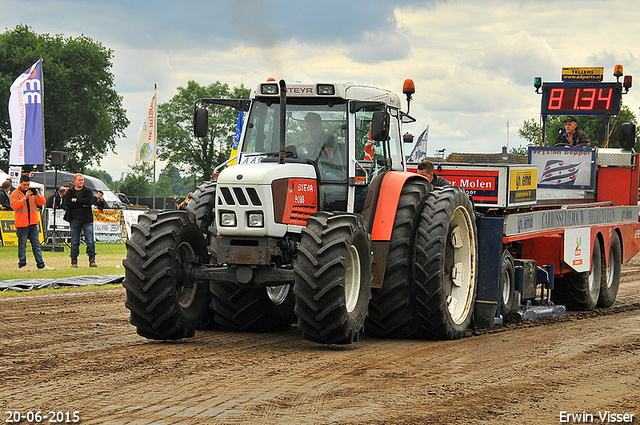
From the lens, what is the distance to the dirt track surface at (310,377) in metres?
5.32

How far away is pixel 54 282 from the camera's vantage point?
1425cm

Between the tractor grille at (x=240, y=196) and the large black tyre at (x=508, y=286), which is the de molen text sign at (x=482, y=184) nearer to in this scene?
the large black tyre at (x=508, y=286)

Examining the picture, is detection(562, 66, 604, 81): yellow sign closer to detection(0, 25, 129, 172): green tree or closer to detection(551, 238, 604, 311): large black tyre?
detection(551, 238, 604, 311): large black tyre

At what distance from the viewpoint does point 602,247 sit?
13633mm

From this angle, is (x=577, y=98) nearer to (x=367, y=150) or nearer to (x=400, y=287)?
(x=367, y=150)

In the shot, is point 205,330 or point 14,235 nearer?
point 205,330

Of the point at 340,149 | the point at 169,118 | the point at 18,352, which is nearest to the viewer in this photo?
the point at 18,352

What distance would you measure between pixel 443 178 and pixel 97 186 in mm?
34522

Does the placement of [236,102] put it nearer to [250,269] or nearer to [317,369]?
[250,269]

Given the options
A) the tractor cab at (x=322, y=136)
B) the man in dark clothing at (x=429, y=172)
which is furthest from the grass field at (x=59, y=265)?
the man in dark clothing at (x=429, y=172)

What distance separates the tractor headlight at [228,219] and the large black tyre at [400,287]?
1707 mm

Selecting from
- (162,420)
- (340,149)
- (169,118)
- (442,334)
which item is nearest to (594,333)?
(442,334)

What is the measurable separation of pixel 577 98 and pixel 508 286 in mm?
5967

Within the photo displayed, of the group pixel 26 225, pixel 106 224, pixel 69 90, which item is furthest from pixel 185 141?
pixel 26 225
